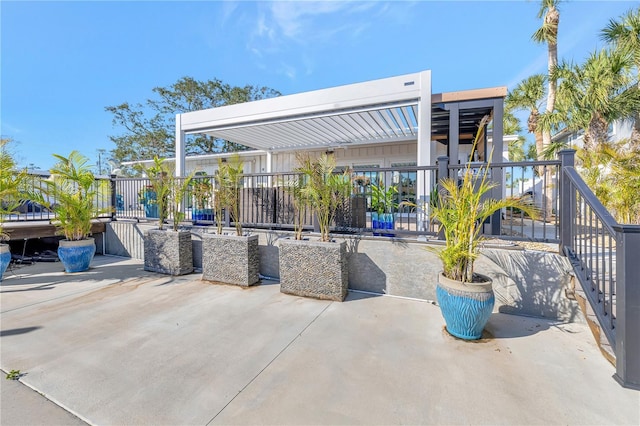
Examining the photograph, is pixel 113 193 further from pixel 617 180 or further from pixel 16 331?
pixel 617 180

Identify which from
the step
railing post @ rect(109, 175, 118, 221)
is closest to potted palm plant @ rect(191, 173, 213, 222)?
railing post @ rect(109, 175, 118, 221)

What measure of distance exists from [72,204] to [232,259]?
347cm

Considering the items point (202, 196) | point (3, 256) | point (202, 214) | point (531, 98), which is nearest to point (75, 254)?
point (3, 256)

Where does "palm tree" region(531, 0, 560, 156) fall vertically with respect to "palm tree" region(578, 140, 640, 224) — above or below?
above

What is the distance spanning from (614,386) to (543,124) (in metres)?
9.57

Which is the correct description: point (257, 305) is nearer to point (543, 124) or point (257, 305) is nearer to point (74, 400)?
point (74, 400)

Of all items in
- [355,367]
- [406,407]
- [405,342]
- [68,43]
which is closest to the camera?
[406,407]

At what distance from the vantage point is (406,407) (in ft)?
5.72

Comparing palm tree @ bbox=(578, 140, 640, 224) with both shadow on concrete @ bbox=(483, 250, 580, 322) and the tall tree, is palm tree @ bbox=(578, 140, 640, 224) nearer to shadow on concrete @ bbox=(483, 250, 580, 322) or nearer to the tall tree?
shadow on concrete @ bbox=(483, 250, 580, 322)

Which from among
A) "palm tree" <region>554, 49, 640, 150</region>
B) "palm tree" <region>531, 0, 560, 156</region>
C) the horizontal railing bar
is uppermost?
"palm tree" <region>531, 0, 560, 156</region>

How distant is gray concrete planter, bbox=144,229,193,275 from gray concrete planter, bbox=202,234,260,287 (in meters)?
0.69

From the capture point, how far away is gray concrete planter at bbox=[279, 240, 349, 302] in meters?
3.68

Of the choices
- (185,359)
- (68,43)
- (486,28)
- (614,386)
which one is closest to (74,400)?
(185,359)

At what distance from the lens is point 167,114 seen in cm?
2027
